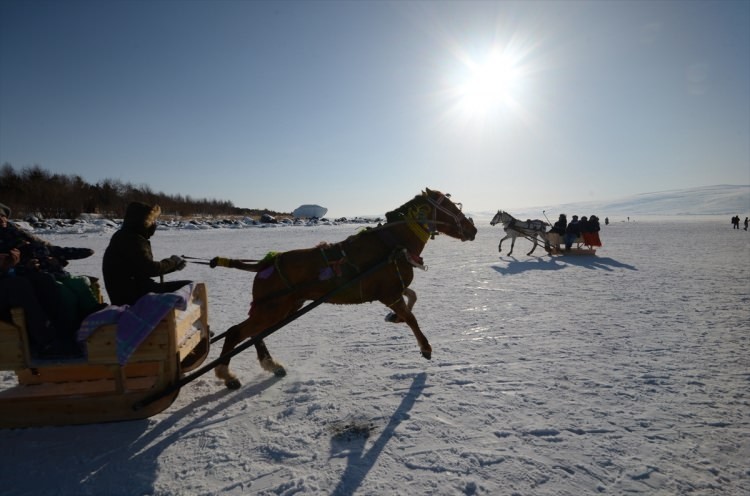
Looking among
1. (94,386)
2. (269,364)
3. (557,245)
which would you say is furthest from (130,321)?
Answer: (557,245)

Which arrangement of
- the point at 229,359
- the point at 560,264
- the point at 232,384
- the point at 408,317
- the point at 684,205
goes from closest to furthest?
1. the point at 229,359
2. the point at 232,384
3. the point at 408,317
4. the point at 560,264
5. the point at 684,205

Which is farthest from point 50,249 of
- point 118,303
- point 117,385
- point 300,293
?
point 300,293

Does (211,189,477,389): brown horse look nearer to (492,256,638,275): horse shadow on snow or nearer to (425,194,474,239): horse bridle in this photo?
(425,194,474,239): horse bridle

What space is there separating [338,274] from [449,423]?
182 centimetres

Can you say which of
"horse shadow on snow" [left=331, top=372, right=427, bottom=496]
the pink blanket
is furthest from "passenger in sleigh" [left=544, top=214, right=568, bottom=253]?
the pink blanket

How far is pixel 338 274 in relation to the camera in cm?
403

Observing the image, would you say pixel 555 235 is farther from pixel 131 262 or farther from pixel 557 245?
pixel 131 262

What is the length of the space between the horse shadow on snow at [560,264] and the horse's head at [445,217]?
7.58m

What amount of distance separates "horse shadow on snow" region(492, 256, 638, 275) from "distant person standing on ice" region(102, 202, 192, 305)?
10271 millimetres

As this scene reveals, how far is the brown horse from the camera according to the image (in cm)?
401

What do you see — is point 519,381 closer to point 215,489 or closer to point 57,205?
point 215,489

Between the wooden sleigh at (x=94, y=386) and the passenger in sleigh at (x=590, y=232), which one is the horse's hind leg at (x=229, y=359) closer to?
the wooden sleigh at (x=94, y=386)

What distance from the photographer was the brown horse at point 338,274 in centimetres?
401

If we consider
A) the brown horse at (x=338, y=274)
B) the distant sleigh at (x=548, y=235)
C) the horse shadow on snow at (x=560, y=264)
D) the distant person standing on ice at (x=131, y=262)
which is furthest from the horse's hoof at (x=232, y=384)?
the distant sleigh at (x=548, y=235)
